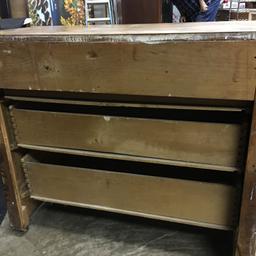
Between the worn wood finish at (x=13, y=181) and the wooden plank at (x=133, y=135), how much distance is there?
0.12 ft

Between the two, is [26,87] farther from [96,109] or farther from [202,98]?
[202,98]

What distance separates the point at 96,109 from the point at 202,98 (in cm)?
40

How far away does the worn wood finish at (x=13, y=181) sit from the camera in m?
1.14

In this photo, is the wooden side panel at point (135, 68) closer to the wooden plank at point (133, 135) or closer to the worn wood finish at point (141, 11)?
the wooden plank at point (133, 135)

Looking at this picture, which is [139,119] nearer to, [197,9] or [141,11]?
[197,9]

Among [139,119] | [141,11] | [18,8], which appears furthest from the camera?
[141,11]

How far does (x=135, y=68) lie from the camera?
870 mm

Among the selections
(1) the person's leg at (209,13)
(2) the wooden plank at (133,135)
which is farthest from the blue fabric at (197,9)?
(2) the wooden plank at (133,135)

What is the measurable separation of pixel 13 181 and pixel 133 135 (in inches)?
19.5

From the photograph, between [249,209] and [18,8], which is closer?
[249,209]

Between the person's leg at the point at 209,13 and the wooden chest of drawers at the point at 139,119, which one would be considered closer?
the wooden chest of drawers at the point at 139,119

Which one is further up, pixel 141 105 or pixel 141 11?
pixel 141 11

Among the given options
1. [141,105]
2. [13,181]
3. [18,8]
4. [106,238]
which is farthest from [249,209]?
[18,8]

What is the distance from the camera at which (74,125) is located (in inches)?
41.5
